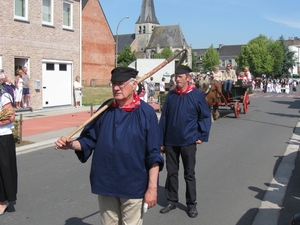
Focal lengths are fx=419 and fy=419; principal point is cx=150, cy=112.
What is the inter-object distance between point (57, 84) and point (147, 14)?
4525 inches

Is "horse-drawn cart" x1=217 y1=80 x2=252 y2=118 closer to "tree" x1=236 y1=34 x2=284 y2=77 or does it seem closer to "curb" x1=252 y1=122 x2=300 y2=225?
"curb" x1=252 y1=122 x2=300 y2=225

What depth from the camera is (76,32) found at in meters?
22.8

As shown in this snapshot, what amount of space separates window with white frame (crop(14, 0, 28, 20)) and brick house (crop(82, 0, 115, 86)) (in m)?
28.1

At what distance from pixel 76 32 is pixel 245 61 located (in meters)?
71.5

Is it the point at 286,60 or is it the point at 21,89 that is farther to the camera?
the point at 286,60

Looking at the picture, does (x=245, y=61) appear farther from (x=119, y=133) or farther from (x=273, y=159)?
(x=119, y=133)

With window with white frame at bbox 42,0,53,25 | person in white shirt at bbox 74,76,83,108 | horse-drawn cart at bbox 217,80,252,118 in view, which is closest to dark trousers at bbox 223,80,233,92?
horse-drawn cart at bbox 217,80,252,118

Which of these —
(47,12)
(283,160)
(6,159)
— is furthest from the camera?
(47,12)

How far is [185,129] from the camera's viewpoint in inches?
A: 220

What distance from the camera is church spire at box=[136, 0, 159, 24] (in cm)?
13062

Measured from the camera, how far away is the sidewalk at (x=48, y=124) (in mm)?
11909

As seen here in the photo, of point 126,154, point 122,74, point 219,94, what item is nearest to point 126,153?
point 126,154

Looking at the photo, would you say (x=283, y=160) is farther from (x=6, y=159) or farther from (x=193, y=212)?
(x=6, y=159)

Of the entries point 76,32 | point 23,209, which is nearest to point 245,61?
point 76,32
